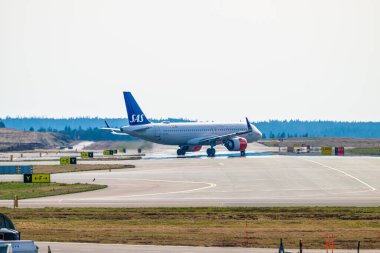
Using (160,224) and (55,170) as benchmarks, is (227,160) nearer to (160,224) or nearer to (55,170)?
(55,170)

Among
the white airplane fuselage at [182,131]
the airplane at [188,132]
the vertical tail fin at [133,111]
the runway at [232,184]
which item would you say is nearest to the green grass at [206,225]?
the runway at [232,184]

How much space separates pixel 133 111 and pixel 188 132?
34.5 ft

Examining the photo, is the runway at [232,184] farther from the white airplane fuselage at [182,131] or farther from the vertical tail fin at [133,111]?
the vertical tail fin at [133,111]

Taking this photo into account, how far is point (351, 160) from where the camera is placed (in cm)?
12925

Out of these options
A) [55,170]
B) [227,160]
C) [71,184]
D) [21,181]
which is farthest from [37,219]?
[227,160]

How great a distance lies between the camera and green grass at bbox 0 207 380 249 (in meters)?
46.8

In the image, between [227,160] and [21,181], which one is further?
[227,160]

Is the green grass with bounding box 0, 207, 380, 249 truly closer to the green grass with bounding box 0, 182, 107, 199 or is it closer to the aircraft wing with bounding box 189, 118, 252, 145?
the green grass with bounding box 0, 182, 107, 199

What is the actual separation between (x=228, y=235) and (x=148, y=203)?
67.3 ft

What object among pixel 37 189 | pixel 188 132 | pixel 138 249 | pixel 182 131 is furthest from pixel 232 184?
pixel 188 132

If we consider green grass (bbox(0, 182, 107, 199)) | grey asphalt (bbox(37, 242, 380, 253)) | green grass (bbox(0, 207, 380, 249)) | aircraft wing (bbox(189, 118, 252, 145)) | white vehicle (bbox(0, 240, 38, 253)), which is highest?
aircraft wing (bbox(189, 118, 252, 145))

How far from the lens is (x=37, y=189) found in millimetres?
84250

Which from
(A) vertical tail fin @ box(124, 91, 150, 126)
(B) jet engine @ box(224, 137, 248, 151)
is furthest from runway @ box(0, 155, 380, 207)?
(B) jet engine @ box(224, 137, 248, 151)

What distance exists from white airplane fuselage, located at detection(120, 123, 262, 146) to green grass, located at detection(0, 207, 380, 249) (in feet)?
241
